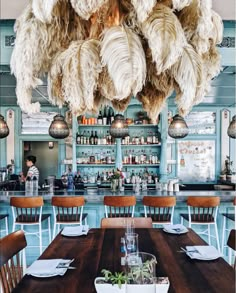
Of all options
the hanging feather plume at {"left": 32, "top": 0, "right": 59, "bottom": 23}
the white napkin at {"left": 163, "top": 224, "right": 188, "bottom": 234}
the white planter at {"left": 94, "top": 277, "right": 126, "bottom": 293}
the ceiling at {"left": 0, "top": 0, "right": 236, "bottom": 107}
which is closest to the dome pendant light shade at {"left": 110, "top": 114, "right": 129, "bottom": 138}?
the ceiling at {"left": 0, "top": 0, "right": 236, "bottom": 107}

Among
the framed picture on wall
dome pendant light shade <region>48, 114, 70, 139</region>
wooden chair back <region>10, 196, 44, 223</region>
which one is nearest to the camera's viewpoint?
wooden chair back <region>10, 196, 44, 223</region>

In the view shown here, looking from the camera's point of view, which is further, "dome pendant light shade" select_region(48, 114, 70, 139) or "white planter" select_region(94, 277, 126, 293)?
"dome pendant light shade" select_region(48, 114, 70, 139)

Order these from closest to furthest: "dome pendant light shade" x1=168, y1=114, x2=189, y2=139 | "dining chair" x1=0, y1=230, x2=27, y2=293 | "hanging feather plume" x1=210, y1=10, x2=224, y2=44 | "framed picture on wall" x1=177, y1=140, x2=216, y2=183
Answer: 1. "hanging feather plume" x1=210, y1=10, x2=224, y2=44
2. "dining chair" x1=0, y1=230, x2=27, y2=293
3. "dome pendant light shade" x1=168, y1=114, x2=189, y2=139
4. "framed picture on wall" x1=177, y1=140, x2=216, y2=183

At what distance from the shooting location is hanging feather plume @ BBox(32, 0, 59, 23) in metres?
0.91

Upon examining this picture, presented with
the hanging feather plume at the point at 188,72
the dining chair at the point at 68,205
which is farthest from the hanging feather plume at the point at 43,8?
the dining chair at the point at 68,205

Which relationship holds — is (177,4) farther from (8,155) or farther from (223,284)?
(8,155)

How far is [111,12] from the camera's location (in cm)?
106

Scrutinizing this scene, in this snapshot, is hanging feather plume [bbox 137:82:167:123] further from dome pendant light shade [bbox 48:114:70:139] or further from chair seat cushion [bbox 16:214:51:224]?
dome pendant light shade [bbox 48:114:70:139]

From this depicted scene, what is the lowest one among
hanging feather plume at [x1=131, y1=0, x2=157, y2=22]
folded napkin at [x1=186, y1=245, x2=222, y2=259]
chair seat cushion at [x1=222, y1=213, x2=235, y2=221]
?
chair seat cushion at [x1=222, y1=213, x2=235, y2=221]

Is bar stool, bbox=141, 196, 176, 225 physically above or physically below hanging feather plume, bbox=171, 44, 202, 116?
below

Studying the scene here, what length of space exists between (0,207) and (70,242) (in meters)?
2.39

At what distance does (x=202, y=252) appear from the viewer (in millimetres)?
2188

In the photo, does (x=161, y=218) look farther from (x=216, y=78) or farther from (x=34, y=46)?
(x=34, y=46)

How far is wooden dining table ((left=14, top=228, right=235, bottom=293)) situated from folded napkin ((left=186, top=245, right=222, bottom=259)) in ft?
0.13
